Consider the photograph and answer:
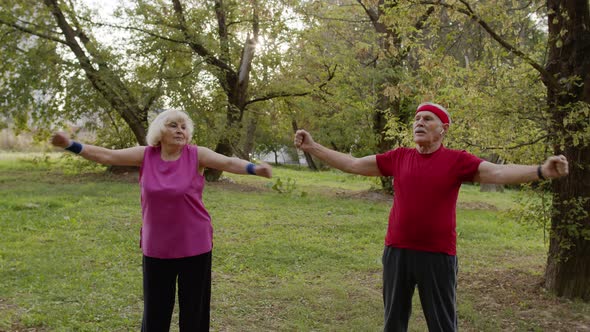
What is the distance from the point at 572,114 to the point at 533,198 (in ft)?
4.88

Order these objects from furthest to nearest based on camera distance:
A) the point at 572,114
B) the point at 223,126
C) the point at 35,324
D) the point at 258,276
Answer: the point at 223,126 < the point at 258,276 < the point at 572,114 < the point at 35,324

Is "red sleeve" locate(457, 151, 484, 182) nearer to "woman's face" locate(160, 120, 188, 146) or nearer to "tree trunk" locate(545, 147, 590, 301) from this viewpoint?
"woman's face" locate(160, 120, 188, 146)

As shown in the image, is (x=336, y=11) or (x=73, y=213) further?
(x=336, y=11)

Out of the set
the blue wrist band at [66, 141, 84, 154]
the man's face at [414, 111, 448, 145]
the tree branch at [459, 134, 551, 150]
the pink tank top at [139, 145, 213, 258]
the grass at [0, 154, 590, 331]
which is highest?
the tree branch at [459, 134, 551, 150]

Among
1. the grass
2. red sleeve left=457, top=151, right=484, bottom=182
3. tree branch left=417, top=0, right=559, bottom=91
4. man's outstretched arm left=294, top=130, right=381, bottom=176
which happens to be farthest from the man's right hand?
tree branch left=417, top=0, right=559, bottom=91

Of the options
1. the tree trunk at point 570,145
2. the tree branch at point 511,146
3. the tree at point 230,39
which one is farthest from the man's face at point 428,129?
the tree at point 230,39

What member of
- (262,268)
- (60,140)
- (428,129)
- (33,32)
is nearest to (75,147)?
(60,140)

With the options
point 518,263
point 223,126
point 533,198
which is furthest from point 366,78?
point 533,198

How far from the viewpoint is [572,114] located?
5.75 m

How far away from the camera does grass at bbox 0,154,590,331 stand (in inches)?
228

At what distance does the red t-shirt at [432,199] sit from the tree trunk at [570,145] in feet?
9.18

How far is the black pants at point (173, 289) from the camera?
12.9 ft

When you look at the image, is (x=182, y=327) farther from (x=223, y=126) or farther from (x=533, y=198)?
(x=223, y=126)

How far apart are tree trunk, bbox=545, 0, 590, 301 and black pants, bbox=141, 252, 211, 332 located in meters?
4.09
